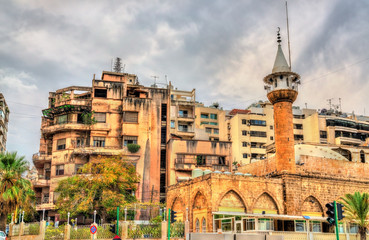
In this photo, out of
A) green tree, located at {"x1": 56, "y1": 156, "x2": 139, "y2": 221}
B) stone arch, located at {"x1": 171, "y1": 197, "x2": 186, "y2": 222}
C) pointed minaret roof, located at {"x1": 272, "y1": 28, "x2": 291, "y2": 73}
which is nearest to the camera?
stone arch, located at {"x1": 171, "y1": 197, "x2": 186, "y2": 222}

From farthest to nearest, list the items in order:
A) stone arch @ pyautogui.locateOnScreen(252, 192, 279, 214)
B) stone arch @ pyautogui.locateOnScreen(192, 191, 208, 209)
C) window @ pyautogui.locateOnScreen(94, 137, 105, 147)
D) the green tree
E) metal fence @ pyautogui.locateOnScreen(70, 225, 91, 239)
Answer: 1. window @ pyautogui.locateOnScreen(94, 137, 105, 147)
2. the green tree
3. stone arch @ pyautogui.locateOnScreen(252, 192, 279, 214)
4. stone arch @ pyautogui.locateOnScreen(192, 191, 208, 209)
5. metal fence @ pyautogui.locateOnScreen(70, 225, 91, 239)

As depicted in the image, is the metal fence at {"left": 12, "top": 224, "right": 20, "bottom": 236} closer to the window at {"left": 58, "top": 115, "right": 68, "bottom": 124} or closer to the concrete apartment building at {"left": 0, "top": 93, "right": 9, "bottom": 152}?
the window at {"left": 58, "top": 115, "right": 68, "bottom": 124}

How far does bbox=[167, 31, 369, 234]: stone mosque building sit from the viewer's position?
113 feet

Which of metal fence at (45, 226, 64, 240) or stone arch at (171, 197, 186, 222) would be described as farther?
stone arch at (171, 197, 186, 222)

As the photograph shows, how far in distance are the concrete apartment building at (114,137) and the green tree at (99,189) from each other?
5841 mm

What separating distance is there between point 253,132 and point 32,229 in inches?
1925

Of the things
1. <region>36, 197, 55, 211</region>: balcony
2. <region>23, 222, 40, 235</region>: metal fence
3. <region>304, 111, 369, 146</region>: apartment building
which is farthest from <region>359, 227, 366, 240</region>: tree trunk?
<region>304, 111, 369, 146</region>: apartment building

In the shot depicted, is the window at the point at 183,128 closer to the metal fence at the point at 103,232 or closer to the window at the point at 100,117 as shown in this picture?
the window at the point at 100,117

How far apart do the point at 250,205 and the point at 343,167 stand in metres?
12.8

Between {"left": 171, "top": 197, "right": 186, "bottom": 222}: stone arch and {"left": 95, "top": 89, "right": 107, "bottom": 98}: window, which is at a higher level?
{"left": 95, "top": 89, "right": 107, "bottom": 98}: window

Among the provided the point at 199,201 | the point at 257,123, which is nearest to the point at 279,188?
the point at 199,201

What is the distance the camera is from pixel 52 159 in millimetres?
55906

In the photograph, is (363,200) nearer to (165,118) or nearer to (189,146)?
(189,146)

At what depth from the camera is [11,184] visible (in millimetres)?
35250
